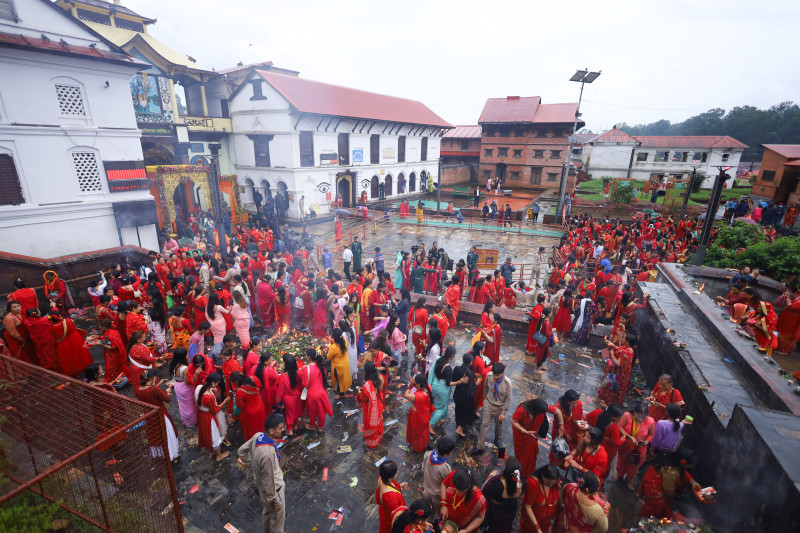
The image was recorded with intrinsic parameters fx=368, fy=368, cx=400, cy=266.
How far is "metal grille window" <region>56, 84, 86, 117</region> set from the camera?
12.6 meters

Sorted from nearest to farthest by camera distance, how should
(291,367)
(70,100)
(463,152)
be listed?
1. (291,367)
2. (70,100)
3. (463,152)

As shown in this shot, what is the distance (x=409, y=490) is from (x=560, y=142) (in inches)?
1527

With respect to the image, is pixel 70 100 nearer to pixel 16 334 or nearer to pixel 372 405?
pixel 16 334

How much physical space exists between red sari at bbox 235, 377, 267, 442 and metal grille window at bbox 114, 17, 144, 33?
26.4 meters

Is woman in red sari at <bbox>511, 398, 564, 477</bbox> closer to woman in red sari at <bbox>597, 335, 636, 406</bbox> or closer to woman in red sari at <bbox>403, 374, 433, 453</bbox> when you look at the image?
woman in red sari at <bbox>403, 374, 433, 453</bbox>

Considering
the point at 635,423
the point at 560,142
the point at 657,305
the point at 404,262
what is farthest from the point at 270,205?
the point at 560,142

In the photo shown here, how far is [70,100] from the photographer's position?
42.3 feet

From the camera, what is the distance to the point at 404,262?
38.8 ft

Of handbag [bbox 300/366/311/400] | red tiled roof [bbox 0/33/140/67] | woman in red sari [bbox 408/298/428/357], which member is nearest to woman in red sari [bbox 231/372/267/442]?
handbag [bbox 300/366/311/400]

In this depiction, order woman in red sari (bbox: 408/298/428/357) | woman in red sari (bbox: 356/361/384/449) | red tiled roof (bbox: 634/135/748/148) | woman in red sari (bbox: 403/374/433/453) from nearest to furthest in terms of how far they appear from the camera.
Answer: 1. woman in red sari (bbox: 403/374/433/453)
2. woman in red sari (bbox: 356/361/384/449)
3. woman in red sari (bbox: 408/298/428/357)
4. red tiled roof (bbox: 634/135/748/148)

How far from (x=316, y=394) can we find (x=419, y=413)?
1671mm

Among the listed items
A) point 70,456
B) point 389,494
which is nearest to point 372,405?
point 389,494

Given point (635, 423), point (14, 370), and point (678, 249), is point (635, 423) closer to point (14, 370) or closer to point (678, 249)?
point (14, 370)

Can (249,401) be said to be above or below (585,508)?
below
